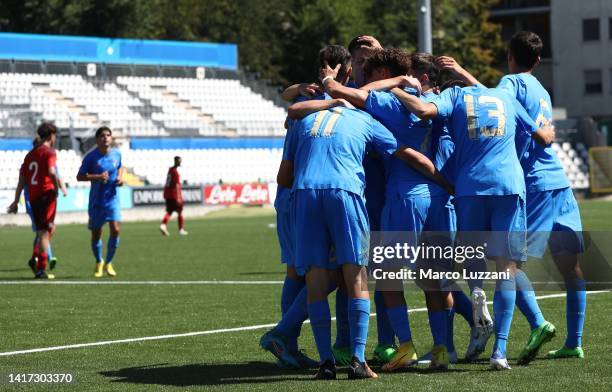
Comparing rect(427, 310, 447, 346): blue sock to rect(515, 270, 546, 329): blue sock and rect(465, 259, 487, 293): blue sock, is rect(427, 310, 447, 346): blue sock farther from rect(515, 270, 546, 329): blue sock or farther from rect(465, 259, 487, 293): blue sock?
rect(515, 270, 546, 329): blue sock

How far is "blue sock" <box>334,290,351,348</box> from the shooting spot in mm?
9203

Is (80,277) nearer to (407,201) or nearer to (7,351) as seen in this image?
(7,351)

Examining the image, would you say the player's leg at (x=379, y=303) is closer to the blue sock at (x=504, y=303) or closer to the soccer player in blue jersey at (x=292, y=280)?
the soccer player in blue jersey at (x=292, y=280)

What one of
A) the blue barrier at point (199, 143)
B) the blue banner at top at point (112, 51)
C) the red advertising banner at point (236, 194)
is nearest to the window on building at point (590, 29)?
the blue banner at top at point (112, 51)

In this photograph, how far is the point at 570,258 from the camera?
30.4 feet

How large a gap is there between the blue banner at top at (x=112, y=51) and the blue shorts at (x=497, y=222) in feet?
138

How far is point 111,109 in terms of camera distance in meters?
50.1

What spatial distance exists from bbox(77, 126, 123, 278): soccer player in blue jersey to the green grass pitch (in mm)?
496

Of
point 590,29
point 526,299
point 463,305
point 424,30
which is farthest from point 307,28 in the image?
point 526,299

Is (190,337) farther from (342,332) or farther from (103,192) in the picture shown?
(103,192)

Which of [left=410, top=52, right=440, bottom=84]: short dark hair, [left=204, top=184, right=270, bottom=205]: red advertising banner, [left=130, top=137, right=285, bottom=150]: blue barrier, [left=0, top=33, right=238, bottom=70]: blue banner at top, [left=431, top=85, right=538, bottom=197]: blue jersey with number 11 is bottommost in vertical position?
[left=204, top=184, right=270, bottom=205]: red advertising banner

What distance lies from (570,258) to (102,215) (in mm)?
10128

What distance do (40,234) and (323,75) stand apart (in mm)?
9965

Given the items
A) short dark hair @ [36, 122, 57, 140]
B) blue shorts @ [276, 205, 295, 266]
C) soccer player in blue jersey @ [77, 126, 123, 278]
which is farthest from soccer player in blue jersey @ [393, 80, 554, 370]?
soccer player in blue jersey @ [77, 126, 123, 278]
